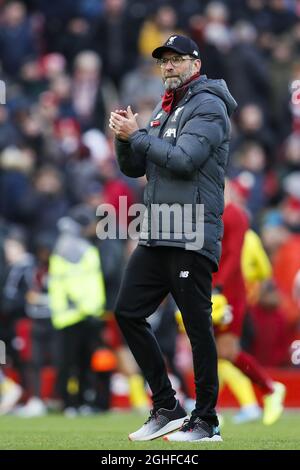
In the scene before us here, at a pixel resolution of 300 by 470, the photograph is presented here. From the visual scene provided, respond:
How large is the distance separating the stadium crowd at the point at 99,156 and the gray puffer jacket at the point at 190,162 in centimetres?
412

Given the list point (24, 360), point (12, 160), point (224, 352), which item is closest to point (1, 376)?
point (24, 360)

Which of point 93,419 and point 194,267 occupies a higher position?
point 194,267

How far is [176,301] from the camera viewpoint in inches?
381

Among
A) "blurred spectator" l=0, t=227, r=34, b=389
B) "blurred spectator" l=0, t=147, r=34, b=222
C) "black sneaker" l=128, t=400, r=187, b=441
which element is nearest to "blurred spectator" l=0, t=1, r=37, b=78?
"blurred spectator" l=0, t=147, r=34, b=222

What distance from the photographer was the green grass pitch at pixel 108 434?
9.48m

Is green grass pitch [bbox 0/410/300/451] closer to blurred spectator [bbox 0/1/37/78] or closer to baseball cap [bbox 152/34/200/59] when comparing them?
baseball cap [bbox 152/34/200/59]

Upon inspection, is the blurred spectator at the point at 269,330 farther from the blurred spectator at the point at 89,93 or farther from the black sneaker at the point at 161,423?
the black sneaker at the point at 161,423

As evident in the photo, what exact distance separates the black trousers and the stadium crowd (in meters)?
4.15

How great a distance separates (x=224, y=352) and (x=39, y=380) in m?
4.11

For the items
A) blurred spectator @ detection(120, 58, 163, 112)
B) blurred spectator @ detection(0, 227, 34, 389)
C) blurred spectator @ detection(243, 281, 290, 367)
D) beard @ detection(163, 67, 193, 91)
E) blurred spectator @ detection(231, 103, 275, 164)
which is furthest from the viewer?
blurred spectator @ detection(231, 103, 275, 164)

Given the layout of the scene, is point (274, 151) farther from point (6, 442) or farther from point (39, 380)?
point (6, 442)

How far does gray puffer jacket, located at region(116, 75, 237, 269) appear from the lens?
30.9 feet

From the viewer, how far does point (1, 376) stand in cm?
1719

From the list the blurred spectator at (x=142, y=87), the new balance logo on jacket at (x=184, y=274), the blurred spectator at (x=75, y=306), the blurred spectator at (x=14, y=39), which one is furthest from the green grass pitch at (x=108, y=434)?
the blurred spectator at (x=14, y=39)
